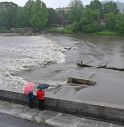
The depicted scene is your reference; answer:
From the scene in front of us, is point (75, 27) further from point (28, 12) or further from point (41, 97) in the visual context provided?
point (41, 97)

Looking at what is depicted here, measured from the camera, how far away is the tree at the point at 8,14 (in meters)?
115

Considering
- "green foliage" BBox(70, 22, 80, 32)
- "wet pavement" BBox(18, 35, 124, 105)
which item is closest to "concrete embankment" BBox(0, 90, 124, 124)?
"wet pavement" BBox(18, 35, 124, 105)

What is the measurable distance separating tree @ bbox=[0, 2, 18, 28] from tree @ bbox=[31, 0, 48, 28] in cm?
1066

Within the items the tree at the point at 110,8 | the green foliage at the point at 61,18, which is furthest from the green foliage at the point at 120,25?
the green foliage at the point at 61,18

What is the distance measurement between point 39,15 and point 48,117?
312 feet

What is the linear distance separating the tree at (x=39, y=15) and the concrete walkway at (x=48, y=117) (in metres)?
Result: 93.2

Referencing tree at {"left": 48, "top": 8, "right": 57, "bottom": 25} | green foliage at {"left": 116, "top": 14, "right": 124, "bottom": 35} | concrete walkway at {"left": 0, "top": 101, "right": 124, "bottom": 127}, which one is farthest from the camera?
tree at {"left": 48, "top": 8, "right": 57, "bottom": 25}

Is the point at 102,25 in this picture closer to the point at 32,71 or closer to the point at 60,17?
the point at 60,17

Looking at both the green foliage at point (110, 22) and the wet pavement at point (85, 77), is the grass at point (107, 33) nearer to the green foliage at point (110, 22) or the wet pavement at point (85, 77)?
the green foliage at point (110, 22)

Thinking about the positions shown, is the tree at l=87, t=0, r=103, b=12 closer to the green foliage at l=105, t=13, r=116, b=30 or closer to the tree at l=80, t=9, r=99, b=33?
the tree at l=80, t=9, r=99, b=33

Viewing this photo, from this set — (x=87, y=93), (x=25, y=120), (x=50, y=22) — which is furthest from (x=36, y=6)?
(x=25, y=120)

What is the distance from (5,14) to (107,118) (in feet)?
360

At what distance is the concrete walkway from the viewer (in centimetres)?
1071

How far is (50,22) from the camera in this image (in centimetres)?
11475
